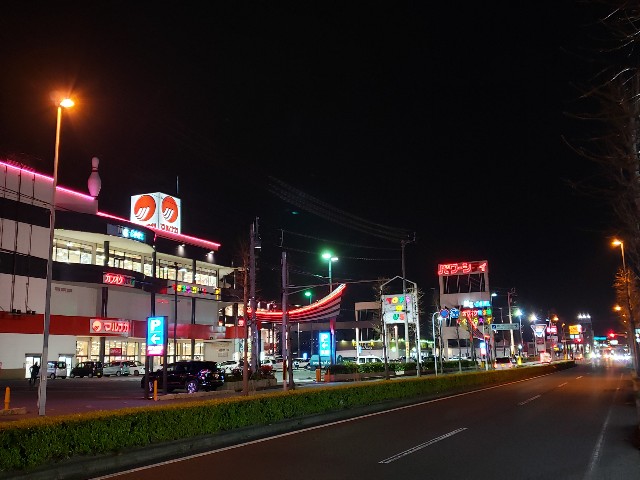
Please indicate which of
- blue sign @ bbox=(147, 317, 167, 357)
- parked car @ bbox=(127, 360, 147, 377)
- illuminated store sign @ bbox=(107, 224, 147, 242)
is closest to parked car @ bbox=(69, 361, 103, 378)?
parked car @ bbox=(127, 360, 147, 377)

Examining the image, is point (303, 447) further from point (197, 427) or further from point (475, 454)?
point (475, 454)

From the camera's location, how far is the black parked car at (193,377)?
3256 centimetres

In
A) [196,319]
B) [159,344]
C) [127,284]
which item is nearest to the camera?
[159,344]

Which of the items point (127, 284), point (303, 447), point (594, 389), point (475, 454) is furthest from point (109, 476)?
point (127, 284)

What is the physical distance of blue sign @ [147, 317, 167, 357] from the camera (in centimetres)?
2712

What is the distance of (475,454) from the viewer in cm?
1105

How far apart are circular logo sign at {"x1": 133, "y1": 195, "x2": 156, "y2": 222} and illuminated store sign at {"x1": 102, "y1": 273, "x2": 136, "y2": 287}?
399 inches

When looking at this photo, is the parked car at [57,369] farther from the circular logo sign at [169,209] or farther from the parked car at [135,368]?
the circular logo sign at [169,209]

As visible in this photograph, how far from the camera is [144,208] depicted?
66.2m

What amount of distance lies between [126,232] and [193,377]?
3025 centimetres

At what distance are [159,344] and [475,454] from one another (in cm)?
1945

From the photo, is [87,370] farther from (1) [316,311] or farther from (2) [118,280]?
(1) [316,311]

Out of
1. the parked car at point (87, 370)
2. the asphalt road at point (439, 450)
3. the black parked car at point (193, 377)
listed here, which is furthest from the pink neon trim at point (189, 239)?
the asphalt road at point (439, 450)

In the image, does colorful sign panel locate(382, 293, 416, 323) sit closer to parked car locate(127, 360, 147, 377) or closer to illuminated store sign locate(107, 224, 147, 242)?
parked car locate(127, 360, 147, 377)
